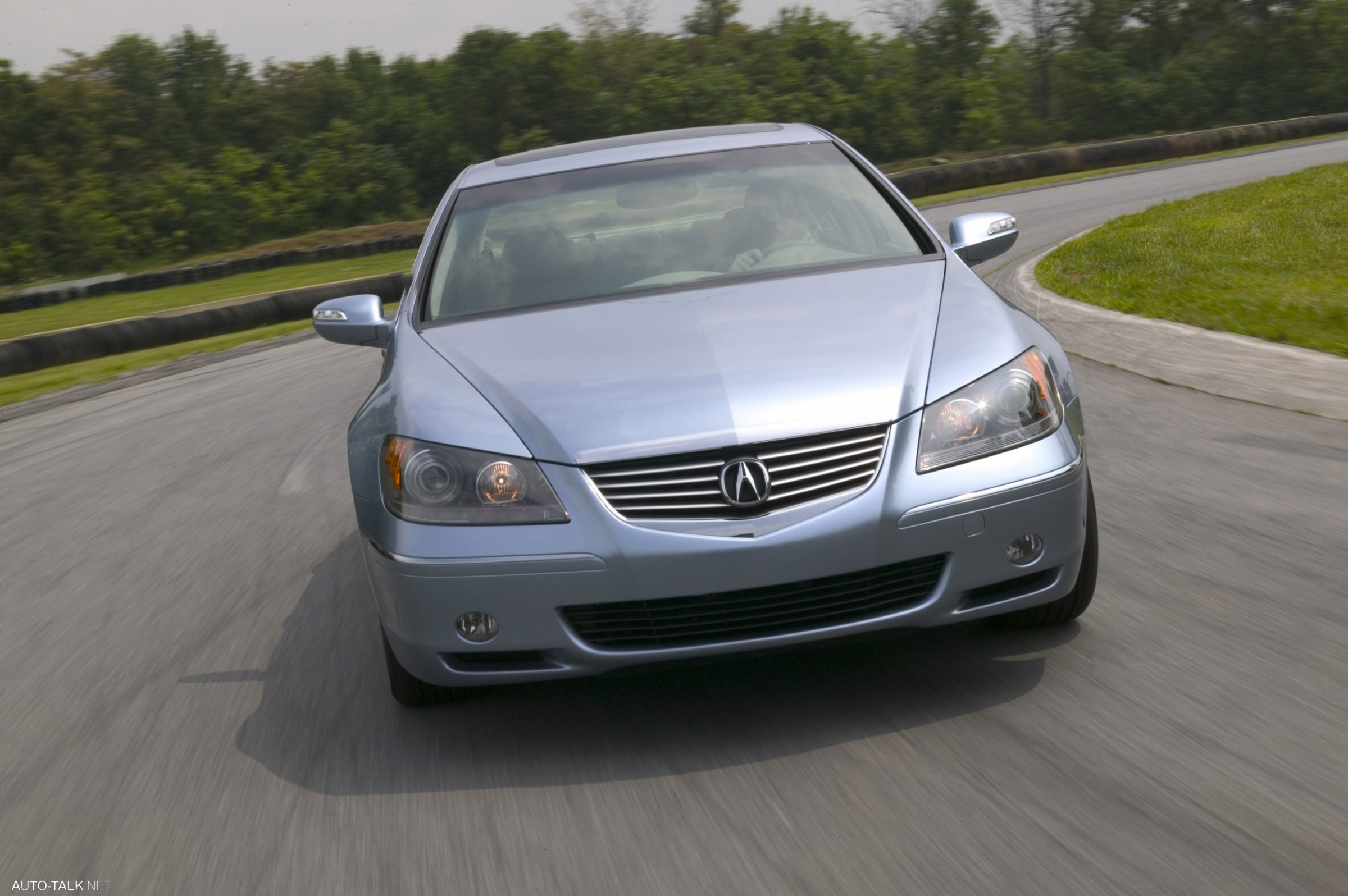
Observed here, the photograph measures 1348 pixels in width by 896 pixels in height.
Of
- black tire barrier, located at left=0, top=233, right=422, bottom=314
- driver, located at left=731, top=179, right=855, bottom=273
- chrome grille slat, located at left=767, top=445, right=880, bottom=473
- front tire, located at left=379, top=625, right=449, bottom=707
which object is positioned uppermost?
driver, located at left=731, top=179, right=855, bottom=273

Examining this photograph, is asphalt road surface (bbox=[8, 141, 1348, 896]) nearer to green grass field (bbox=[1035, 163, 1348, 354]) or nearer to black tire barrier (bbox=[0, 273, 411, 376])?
green grass field (bbox=[1035, 163, 1348, 354])

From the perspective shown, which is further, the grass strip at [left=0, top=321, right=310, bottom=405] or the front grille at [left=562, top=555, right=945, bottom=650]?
the grass strip at [left=0, top=321, right=310, bottom=405]

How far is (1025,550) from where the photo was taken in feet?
11.0

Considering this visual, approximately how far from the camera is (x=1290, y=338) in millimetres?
7551

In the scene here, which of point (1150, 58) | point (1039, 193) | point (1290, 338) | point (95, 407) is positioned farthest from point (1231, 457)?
point (1150, 58)

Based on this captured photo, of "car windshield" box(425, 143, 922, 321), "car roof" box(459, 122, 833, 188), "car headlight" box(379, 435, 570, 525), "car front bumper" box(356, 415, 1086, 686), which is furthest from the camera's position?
"car roof" box(459, 122, 833, 188)

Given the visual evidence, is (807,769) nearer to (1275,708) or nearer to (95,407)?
(1275,708)

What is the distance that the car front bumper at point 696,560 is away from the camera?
317 cm

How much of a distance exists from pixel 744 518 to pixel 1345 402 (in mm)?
4164

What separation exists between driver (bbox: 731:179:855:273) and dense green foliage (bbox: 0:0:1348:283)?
37.4 meters

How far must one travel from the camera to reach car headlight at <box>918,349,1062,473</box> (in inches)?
130

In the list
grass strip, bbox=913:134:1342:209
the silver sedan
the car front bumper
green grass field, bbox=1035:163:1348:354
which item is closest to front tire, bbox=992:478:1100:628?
the silver sedan

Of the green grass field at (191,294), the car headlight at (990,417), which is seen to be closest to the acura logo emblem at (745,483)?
the car headlight at (990,417)

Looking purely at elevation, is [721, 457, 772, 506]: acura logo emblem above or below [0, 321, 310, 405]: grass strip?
above
